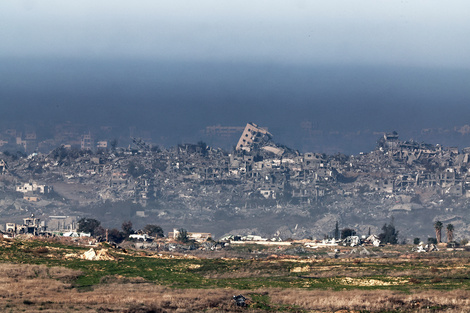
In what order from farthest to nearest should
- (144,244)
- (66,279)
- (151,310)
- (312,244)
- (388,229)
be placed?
(388,229)
(312,244)
(144,244)
(66,279)
(151,310)

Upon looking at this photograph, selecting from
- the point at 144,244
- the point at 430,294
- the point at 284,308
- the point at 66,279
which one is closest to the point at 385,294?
the point at 430,294

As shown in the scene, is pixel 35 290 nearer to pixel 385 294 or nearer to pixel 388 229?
pixel 385 294

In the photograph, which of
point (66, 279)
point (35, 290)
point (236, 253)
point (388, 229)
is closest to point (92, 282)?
point (66, 279)

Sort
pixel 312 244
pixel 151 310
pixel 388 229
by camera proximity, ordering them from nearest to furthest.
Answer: pixel 151 310, pixel 312 244, pixel 388 229

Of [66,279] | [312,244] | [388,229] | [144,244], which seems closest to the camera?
[66,279]

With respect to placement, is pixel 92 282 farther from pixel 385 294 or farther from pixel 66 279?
pixel 385 294

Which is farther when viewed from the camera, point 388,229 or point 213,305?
point 388,229
